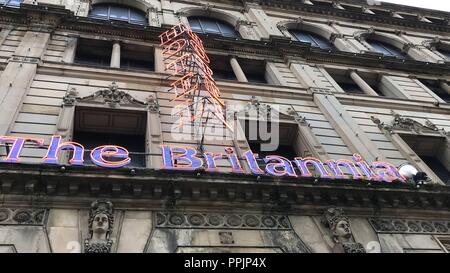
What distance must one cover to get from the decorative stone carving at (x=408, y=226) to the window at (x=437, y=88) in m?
14.0

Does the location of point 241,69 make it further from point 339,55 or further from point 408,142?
point 408,142

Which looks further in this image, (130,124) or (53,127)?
(130,124)

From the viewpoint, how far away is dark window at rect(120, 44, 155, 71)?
21.0 meters

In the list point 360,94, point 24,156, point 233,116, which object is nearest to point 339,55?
point 360,94

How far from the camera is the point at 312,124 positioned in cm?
1825

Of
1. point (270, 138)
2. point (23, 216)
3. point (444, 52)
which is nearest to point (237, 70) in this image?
point (270, 138)

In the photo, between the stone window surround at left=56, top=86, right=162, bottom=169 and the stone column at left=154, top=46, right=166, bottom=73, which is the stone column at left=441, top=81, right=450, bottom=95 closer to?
the stone column at left=154, top=46, right=166, bottom=73

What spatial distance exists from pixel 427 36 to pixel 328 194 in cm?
2518

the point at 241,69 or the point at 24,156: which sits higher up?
the point at 241,69

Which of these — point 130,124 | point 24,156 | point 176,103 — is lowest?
point 24,156

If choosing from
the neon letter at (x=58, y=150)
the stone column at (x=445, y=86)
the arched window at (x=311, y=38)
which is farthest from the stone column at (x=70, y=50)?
the stone column at (x=445, y=86)

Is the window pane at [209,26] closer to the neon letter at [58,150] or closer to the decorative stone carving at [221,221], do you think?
the neon letter at [58,150]

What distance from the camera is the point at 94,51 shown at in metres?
20.8

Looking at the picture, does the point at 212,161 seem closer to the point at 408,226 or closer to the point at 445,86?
the point at 408,226
